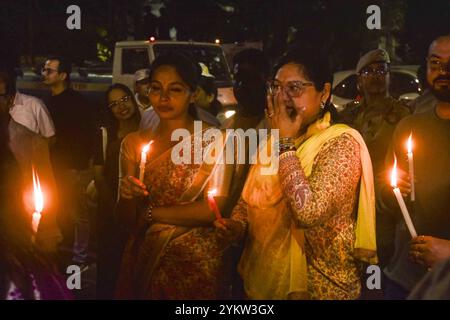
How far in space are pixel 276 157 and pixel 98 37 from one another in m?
16.8

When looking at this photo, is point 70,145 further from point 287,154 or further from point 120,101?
point 287,154

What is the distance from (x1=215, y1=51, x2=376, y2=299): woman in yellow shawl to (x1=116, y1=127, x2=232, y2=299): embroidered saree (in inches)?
11.6

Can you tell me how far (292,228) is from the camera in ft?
10.3

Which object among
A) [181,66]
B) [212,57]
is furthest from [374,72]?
[212,57]

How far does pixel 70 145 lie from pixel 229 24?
1198cm

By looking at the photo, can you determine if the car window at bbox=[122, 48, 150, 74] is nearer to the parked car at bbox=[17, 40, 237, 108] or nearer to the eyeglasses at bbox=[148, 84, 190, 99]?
the parked car at bbox=[17, 40, 237, 108]

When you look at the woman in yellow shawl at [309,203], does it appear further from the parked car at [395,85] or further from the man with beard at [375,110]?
the parked car at [395,85]

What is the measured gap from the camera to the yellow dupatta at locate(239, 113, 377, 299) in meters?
3.10

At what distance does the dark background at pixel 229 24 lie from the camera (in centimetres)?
1802
